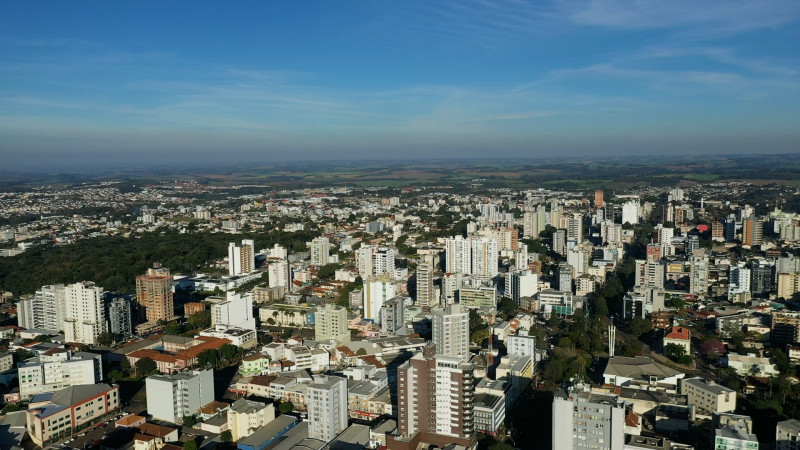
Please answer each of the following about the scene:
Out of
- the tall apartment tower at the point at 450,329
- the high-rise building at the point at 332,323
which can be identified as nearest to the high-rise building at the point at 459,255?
the high-rise building at the point at 332,323

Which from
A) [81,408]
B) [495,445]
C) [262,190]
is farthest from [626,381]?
[262,190]

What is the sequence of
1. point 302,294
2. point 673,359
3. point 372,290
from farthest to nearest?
point 302,294 → point 372,290 → point 673,359

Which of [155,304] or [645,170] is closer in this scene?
[155,304]

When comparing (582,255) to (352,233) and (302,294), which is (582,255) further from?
(352,233)

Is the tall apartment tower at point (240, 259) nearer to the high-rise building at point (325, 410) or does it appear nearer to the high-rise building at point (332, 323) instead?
the high-rise building at point (332, 323)

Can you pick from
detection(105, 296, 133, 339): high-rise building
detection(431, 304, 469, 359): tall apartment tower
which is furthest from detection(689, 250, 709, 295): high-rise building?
detection(105, 296, 133, 339): high-rise building

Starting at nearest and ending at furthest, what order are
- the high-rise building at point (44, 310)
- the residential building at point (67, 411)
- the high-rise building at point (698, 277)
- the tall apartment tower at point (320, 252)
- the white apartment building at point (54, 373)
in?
the residential building at point (67, 411)
the white apartment building at point (54, 373)
the high-rise building at point (44, 310)
the high-rise building at point (698, 277)
the tall apartment tower at point (320, 252)

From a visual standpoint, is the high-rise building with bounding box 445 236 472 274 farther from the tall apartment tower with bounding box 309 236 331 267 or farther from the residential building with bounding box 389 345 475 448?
the residential building with bounding box 389 345 475 448
